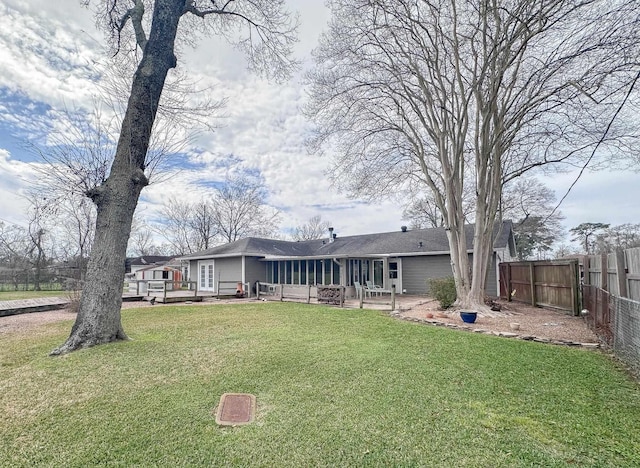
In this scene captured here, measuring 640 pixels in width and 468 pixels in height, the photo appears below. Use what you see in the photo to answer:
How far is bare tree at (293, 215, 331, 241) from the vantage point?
1606 inches

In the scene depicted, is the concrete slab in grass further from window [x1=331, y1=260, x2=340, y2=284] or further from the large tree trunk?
window [x1=331, y1=260, x2=340, y2=284]

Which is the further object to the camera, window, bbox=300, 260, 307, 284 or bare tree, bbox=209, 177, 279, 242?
bare tree, bbox=209, 177, 279, 242

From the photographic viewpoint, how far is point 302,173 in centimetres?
2027

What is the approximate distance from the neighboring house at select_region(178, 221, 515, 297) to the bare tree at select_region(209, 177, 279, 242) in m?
14.6

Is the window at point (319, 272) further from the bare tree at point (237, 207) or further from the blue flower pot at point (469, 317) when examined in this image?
the bare tree at point (237, 207)

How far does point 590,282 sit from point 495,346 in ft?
15.1

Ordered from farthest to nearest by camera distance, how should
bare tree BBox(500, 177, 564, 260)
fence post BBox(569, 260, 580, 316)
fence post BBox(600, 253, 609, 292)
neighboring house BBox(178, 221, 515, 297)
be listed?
bare tree BBox(500, 177, 564, 260), neighboring house BBox(178, 221, 515, 297), fence post BBox(569, 260, 580, 316), fence post BBox(600, 253, 609, 292)

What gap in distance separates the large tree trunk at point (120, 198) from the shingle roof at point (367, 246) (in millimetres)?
10699

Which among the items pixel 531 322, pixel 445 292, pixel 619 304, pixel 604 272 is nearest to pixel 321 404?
pixel 619 304

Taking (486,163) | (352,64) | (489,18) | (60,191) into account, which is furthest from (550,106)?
(60,191)

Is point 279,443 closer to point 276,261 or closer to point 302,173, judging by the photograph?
point 276,261

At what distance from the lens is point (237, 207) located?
113 feet

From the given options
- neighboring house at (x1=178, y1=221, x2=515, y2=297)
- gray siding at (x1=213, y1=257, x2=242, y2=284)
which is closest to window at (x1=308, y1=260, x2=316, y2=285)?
neighboring house at (x1=178, y1=221, x2=515, y2=297)

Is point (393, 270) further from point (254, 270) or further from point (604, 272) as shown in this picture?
point (604, 272)
